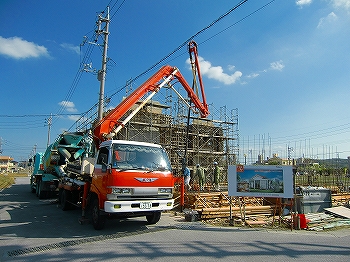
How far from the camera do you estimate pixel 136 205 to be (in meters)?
6.87

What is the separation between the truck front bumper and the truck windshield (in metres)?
0.89

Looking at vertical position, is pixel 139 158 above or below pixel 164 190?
above

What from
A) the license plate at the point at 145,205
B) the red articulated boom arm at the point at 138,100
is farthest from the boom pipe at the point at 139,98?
the license plate at the point at 145,205

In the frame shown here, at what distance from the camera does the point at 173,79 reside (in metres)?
15.7

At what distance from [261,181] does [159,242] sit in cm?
385

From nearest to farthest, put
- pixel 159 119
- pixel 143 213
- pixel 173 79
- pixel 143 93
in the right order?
pixel 143 213 < pixel 143 93 < pixel 173 79 < pixel 159 119

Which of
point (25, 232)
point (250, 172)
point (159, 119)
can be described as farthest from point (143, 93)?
point (159, 119)

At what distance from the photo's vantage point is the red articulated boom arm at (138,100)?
39.4ft

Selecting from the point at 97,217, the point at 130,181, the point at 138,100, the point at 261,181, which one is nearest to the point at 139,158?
the point at 130,181

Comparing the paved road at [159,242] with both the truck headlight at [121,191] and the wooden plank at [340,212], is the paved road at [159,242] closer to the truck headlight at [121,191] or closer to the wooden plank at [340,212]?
the truck headlight at [121,191]

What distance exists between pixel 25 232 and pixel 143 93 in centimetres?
856

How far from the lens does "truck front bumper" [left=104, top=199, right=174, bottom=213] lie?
6.54 m

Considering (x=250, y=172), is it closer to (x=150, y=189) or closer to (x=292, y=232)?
(x=292, y=232)

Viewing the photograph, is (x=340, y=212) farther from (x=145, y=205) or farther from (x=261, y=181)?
(x=145, y=205)
